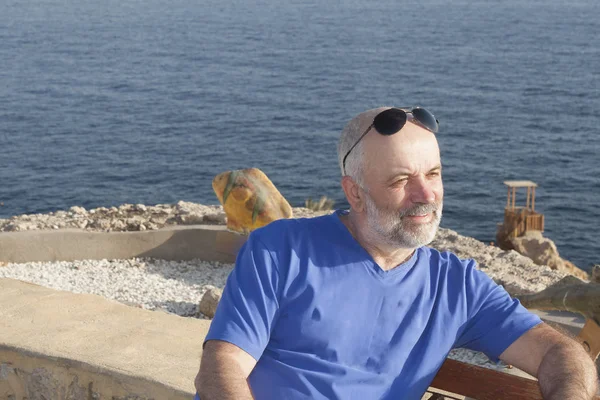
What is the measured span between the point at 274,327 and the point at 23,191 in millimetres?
34845

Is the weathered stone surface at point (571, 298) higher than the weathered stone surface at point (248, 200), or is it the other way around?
the weathered stone surface at point (571, 298)

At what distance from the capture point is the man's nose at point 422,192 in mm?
2631

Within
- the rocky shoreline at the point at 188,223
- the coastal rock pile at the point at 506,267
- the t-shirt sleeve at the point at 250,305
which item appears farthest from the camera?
the rocky shoreline at the point at 188,223

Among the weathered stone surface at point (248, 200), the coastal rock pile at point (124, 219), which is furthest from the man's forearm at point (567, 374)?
the coastal rock pile at point (124, 219)

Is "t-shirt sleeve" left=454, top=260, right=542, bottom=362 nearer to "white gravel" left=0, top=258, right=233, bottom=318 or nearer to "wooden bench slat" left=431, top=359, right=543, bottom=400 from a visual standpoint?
"wooden bench slat" left=431, top=359, right=543, bottom=400

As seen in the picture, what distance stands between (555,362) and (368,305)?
22.2 inches

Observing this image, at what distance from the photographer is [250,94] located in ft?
187

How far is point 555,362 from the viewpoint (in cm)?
251

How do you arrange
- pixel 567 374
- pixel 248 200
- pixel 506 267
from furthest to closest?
pixel 248 200 < pixel 506 267 < pixel 567 374

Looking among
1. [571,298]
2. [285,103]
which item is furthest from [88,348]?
[285,103]

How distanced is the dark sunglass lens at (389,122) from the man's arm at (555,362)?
742 mm

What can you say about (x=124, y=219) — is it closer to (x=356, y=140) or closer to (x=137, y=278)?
(x=137, y=278)

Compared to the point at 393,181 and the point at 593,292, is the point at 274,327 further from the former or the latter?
the point at 593,292

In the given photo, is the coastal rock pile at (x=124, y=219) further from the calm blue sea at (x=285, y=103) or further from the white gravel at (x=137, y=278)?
the calm blue sea at (x=285, y=103)
